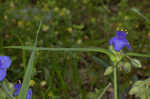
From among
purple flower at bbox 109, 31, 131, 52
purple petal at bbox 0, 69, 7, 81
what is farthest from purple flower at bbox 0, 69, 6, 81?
purple flower at bbox 109, 31, 131, 52

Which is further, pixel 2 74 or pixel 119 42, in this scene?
pixel 119 42

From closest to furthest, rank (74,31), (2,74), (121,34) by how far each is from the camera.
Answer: (2,74), (121,34), (74,31)

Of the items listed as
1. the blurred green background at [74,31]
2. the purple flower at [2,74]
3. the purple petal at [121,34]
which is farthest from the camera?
the blurred green background at [74,31]

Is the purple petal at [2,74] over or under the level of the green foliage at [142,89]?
over

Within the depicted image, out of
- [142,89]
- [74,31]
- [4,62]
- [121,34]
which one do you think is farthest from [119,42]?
[74,31]

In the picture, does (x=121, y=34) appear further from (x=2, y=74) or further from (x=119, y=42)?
(x=2, y=74)

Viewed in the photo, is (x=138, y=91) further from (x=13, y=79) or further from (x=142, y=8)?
(x=142, y=8)

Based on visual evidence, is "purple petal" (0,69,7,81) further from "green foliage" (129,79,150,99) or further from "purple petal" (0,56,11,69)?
"green foliage" (129,79,150,99)

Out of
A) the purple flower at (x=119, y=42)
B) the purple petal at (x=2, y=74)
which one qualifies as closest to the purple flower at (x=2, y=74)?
the purple petal at (x=2, y=74)

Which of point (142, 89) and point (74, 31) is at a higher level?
point (74, 31)

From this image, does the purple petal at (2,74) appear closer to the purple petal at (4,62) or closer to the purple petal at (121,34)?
the purple petal at (4,62)

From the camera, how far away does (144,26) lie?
205 cm

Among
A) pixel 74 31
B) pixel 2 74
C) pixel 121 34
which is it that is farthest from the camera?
pixel 74 31

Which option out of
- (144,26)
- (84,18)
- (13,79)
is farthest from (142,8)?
(13,79)
